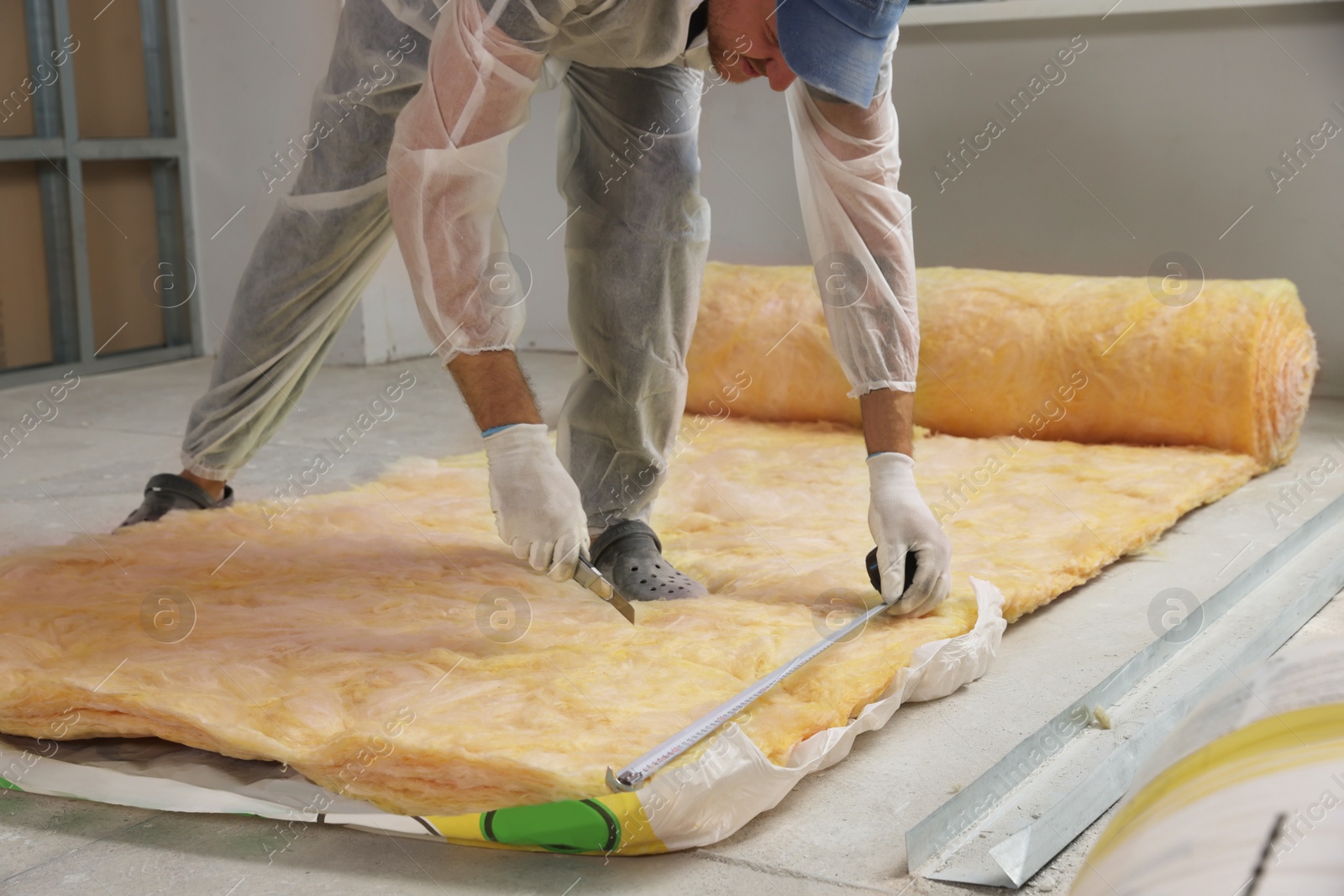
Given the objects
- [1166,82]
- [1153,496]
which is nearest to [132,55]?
[1166,82]

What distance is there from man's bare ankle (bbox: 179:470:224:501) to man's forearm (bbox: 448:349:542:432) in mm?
889

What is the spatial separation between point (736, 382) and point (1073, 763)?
1.82 metres

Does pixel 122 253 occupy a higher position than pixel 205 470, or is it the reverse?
pixel 122 253

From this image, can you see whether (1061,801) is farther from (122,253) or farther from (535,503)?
(122,253)

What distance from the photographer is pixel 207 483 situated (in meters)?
2.25

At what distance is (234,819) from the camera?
50.2 inches

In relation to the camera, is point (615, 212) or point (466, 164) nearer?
point (466, 164)

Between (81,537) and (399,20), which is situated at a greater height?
(399,20)

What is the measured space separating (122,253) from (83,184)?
25 centimetres

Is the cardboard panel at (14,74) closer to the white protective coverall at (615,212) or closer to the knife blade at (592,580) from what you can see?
the white protective coverall at (615,212)

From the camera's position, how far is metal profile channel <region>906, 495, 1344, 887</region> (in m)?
1.16

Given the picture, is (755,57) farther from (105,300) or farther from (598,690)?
(105,300)

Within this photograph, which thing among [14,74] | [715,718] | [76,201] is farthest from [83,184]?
[715,718]

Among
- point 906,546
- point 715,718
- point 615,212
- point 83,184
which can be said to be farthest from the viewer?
point 83,184
